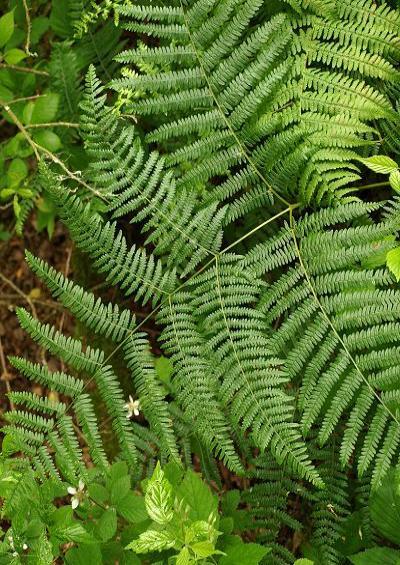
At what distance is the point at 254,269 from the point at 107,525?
1.30 m

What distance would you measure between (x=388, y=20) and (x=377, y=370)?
1.58 meters

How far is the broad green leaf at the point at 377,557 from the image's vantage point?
2.65 metres

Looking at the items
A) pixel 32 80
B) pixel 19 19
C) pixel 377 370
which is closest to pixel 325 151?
pixel 377 370

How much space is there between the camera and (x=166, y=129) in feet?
9.23

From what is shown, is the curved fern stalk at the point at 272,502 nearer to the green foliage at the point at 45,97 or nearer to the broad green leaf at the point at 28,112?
the green foliage at the point at 45,97

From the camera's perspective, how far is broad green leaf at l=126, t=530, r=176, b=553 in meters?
2.09

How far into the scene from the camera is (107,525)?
8.51 feet

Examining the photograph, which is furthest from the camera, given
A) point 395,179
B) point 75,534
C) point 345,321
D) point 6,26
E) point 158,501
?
point 6,26

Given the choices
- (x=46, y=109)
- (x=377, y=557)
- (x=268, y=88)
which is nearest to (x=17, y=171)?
(x=46, y=109)

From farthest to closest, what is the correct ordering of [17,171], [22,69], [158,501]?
[22,69]
[17,171]
[158,501]

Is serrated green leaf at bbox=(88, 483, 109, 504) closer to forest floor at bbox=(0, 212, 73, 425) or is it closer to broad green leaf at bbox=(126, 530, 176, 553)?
broad green leaf at bbox=(126, 530, 176, 553)

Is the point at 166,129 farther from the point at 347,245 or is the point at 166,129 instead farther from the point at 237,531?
the point at 237,531

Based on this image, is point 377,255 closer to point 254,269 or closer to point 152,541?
point 254,269

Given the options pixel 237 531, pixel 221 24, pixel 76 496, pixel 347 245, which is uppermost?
pixel 221 24
